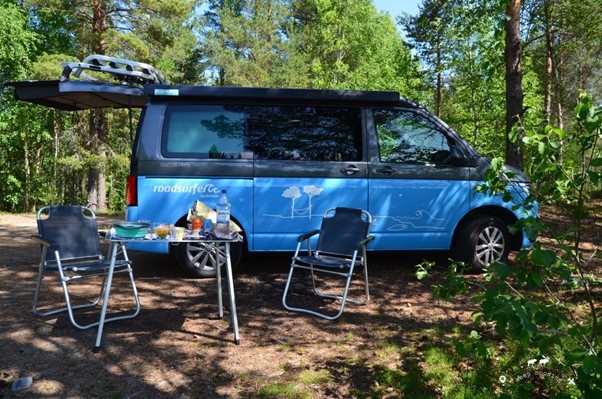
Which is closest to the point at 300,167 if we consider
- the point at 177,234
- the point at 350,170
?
the point at 350,170

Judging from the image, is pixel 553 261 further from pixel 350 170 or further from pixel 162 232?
pixel 350 170

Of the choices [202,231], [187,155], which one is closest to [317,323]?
Result: [202,231]

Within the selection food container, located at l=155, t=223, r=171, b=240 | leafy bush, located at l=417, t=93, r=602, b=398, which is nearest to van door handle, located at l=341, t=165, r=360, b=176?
food container, located at l=155, t=223, r=171, b=240

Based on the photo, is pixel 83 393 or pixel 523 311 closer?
pixel 523 311

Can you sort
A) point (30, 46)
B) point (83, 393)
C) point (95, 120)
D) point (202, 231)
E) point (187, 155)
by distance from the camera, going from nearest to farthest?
1. point (83, 393)
2. point (202, 231)
3. point (187, 155)
4. point (95, 120)
5. point (30, 46)

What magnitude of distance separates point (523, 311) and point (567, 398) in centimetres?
44

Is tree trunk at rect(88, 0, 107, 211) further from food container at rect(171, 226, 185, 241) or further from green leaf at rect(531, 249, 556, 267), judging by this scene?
green leaf at rect(531, 249, 556, 267)

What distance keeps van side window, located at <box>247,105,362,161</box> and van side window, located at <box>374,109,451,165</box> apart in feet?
0.99

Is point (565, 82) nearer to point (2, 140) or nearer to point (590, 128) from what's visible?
point (590, 128)

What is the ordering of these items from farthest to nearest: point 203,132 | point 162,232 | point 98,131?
point 98,131 → point 203,132 → point 162,232

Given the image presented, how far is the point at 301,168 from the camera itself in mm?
5461

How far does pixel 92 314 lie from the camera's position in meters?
4.30

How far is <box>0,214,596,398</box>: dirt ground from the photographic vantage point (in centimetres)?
298

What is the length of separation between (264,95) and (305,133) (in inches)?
25.1
